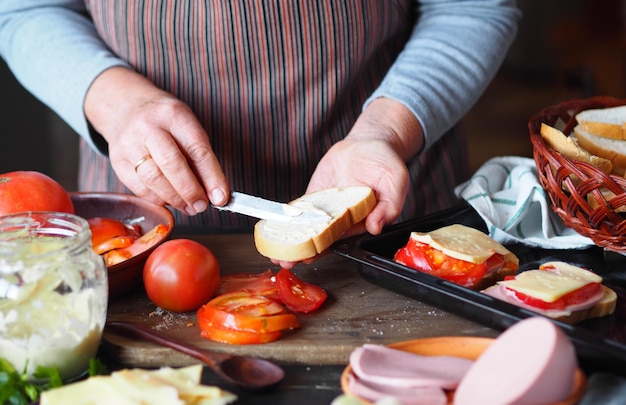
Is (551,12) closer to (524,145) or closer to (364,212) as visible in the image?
(524,145)

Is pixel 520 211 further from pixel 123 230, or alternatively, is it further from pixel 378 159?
pixel 123 230

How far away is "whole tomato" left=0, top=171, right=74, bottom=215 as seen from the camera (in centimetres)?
159

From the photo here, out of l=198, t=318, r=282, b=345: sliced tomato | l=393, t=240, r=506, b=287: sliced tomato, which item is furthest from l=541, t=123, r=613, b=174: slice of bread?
l=198, t=318, r=282, b=345: sliced tomato

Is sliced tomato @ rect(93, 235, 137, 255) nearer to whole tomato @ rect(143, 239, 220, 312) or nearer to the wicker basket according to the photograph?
whole tomato @ rect(143, 239, 220, 312)

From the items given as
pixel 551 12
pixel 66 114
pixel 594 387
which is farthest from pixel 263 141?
→ pixel 551 12

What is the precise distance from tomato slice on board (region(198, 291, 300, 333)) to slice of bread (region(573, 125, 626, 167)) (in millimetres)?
805

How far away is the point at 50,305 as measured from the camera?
1192mm

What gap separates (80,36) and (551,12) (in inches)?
291

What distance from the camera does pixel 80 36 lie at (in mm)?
2090

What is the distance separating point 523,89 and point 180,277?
7.69 metres

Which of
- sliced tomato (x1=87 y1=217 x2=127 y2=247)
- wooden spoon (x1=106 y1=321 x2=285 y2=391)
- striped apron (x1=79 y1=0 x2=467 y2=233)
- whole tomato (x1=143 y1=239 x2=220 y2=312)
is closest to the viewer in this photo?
wooden spoon (x1=106 y1=321 x2=285 y2=391)

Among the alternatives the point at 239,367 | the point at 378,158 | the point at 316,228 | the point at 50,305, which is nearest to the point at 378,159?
the point at 378,158

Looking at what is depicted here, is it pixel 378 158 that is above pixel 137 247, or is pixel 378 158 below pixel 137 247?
above

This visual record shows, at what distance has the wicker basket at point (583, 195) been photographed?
4.87ft
